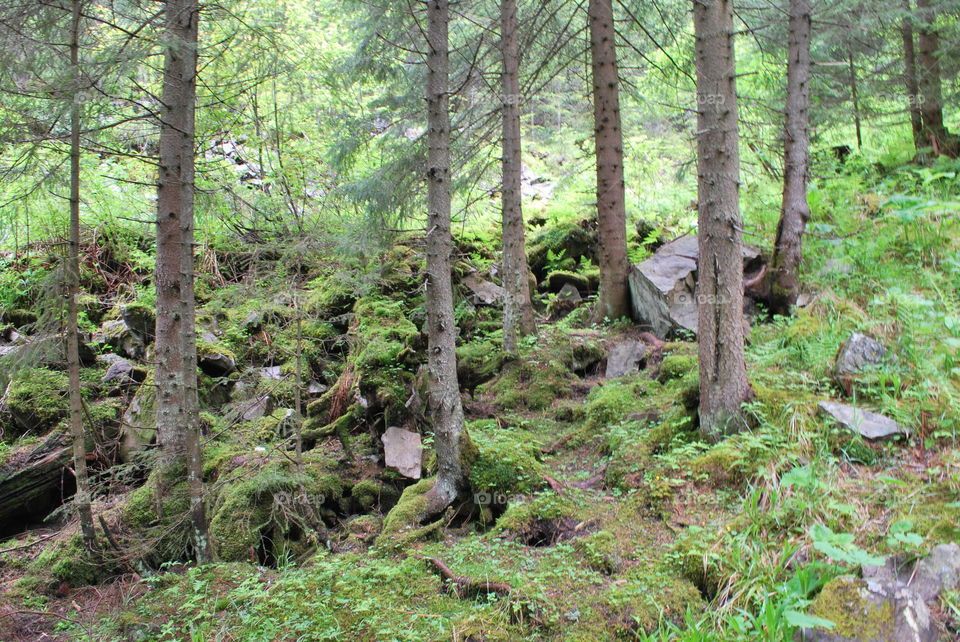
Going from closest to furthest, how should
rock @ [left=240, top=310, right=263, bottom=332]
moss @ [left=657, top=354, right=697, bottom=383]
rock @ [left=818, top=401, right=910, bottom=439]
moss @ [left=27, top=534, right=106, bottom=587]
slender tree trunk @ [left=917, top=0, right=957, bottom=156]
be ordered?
rock @ [left=818, top=401, right=910, bottom=439] → moss @ [left=27, top=534, right=106, bottom=587] → moss @ [left=657, top=354, right=697, bottom=383] → rock @ [left=240, top=310, right=263, bottom=332] → slender tree trunk @ [left=917, top=0, right=957, bottom=156]

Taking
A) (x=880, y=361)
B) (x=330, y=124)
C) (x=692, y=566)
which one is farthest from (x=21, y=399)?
(x=880, y=361)

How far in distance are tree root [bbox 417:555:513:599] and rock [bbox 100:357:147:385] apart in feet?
20.2

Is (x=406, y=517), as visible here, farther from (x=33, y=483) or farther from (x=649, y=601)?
(x=33, y=483)

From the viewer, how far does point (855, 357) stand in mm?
5266

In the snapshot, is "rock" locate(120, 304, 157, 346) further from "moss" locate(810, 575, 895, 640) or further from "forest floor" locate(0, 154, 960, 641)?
"moss" locate(810, 575, 895, 640)

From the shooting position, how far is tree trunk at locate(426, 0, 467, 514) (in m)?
5.10

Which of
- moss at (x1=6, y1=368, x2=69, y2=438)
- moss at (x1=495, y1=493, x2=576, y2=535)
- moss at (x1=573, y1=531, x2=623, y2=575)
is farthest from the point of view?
moss at (x1=6, y1=368, x2=69, y2=438)

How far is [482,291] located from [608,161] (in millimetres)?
3336

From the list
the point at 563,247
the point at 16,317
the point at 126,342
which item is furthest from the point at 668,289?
the point at 16,317

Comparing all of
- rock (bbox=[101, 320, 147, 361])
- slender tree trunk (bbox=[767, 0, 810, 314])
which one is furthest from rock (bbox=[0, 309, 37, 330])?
slender tree trunk (bbox=[767, 0, 810, 314])

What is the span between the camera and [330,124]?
9062 mm

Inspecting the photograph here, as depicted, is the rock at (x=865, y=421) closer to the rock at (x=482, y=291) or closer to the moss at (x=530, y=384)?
the moss at (x=530, y=384)

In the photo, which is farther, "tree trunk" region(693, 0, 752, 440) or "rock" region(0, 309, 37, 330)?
"rock" region(0, 309, 37, 330)

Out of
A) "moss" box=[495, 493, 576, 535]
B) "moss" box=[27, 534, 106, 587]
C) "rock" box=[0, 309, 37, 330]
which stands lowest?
"moss" box=[27, 534, 106, 587]
